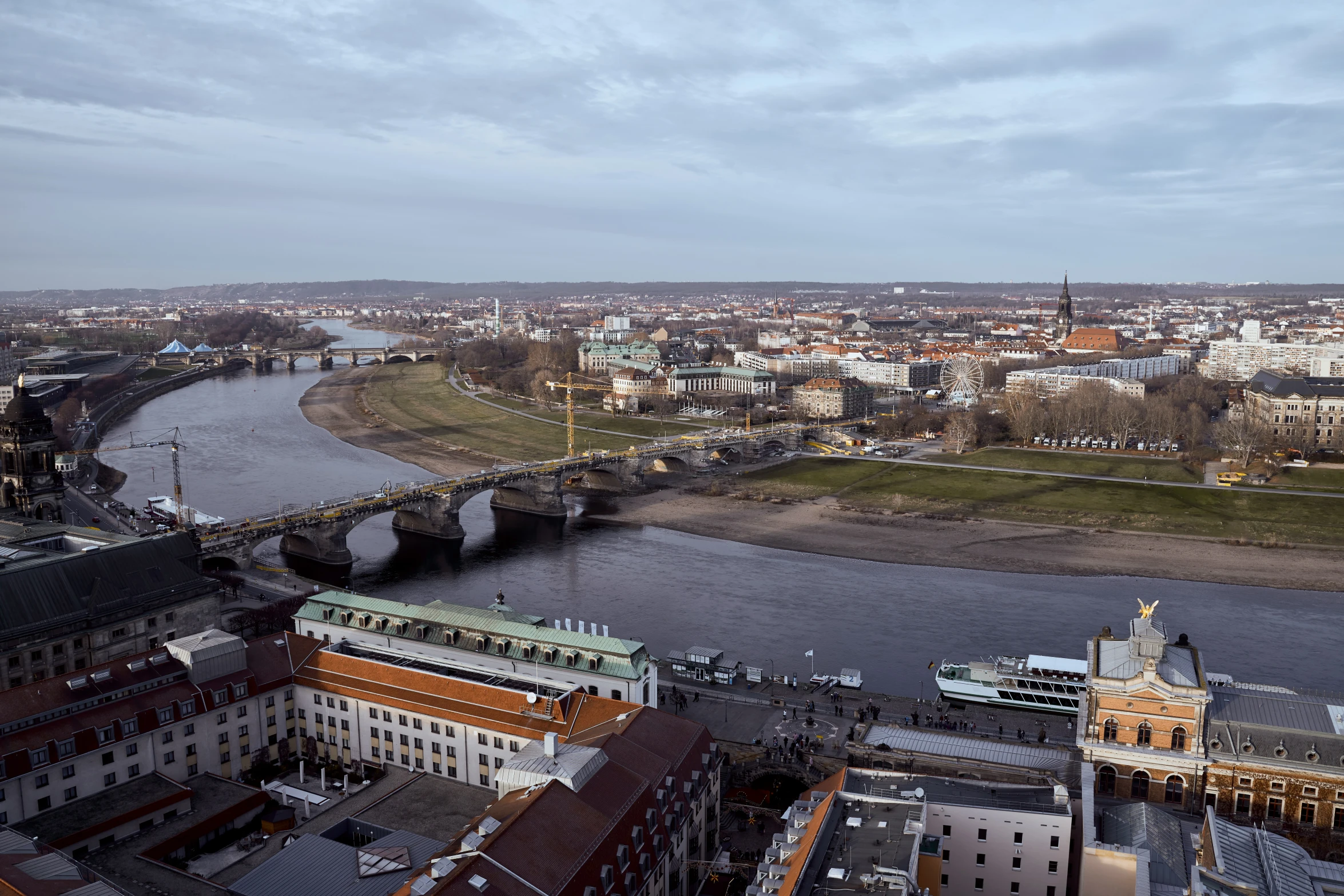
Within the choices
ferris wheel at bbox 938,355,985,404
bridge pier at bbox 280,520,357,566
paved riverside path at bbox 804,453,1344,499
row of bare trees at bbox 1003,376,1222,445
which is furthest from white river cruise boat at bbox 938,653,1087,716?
ferris wheel at bbox 938,355,985,404

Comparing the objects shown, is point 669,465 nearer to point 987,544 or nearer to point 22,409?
point 987,544

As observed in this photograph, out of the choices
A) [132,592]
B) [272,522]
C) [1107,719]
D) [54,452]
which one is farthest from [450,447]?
[1107,719]

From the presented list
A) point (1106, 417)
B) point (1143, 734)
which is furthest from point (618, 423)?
point (1143, 734)

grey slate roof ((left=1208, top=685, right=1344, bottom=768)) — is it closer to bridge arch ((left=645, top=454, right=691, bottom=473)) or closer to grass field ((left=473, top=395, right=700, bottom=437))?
bridge arch ((left=645, top=454, right=691, bottom=473))

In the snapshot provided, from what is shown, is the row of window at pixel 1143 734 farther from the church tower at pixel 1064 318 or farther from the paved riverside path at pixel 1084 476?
the church tower at pixel 1064 318

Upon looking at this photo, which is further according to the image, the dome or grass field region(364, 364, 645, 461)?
grass field region(364, 364, 645, 461)

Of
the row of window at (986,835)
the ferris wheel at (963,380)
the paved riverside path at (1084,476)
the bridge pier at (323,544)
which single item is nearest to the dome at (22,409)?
the bridge pier at (323,544)
